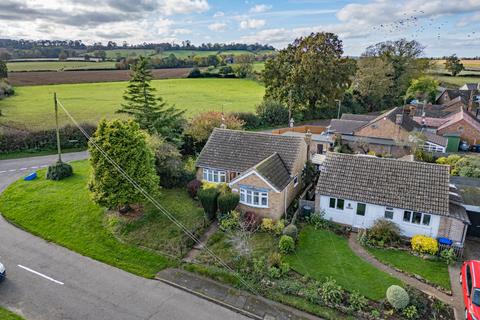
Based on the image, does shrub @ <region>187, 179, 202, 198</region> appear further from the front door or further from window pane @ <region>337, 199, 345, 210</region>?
the front door

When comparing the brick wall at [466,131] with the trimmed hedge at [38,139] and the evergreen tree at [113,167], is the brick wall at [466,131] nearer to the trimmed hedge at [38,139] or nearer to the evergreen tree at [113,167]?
the evergreen tree at [113,167]

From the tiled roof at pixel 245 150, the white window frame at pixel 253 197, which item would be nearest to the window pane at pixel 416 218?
the tiled roof at pixel 245 150

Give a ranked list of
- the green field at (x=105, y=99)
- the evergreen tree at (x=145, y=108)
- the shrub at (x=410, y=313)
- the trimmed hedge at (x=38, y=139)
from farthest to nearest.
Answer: the green field at (x=105, y=99), the trimmed hedge at (x=38, y=139), the evergreen tree at (x=145, y=108), the shrub at (x=410, y=313)

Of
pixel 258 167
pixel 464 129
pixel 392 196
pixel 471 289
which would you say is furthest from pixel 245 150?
pixel 464 129

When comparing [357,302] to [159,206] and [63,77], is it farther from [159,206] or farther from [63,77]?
[63,77]

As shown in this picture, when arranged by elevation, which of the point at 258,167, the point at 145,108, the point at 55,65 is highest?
the point at 55,65

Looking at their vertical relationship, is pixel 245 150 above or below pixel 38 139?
above
